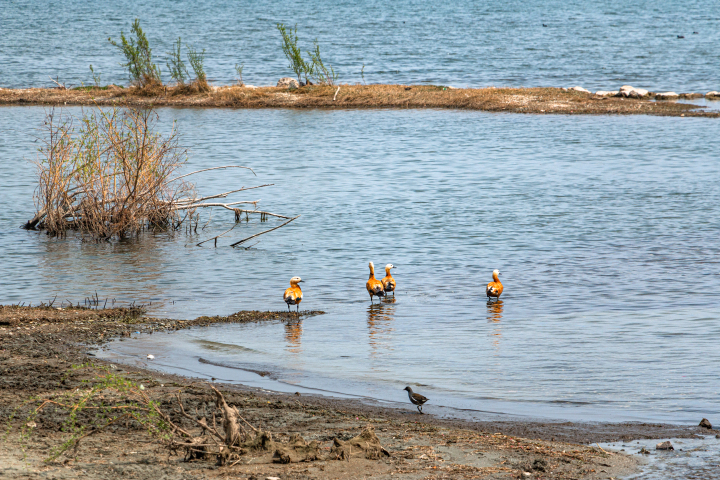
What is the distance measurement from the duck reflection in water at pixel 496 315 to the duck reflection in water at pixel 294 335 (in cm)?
293

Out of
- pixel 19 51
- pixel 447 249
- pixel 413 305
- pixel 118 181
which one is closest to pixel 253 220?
pixel 118 181

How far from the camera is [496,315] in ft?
46.5

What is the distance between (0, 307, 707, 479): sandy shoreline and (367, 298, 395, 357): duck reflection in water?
9.00 ft

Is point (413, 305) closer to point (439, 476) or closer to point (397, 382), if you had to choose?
point (397, 382)

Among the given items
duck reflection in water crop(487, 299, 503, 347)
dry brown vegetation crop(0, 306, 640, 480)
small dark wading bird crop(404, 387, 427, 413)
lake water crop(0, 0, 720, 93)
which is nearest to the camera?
dry brown vegetation crop(0, 306, 640, 480)

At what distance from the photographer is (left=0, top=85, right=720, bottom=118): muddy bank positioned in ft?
129

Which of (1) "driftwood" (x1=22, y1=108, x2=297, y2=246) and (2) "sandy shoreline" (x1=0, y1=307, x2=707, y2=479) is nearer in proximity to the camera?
(2) "sandy shoreline" (x1=0, y1=307, x2=707, y2=479)

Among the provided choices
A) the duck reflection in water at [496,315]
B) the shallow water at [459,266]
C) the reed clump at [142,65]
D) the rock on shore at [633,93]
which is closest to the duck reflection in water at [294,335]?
the shallow water at [459,266]

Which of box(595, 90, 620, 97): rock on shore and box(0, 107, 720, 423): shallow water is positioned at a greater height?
box(595, 90, 620, 97): rock on shore

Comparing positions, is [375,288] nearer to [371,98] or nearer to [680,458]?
[680,458]

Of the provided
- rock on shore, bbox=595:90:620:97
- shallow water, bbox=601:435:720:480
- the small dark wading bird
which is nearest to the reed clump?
rock on shore, bbox=595:90:620:97

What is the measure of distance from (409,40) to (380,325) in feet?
206

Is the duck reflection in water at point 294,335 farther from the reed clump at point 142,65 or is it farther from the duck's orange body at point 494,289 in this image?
the reed clump at point 142,65

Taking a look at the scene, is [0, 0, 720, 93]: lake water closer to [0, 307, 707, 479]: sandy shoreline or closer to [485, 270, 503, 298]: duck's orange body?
[485, 270, 503, 298]: duck's orange body
